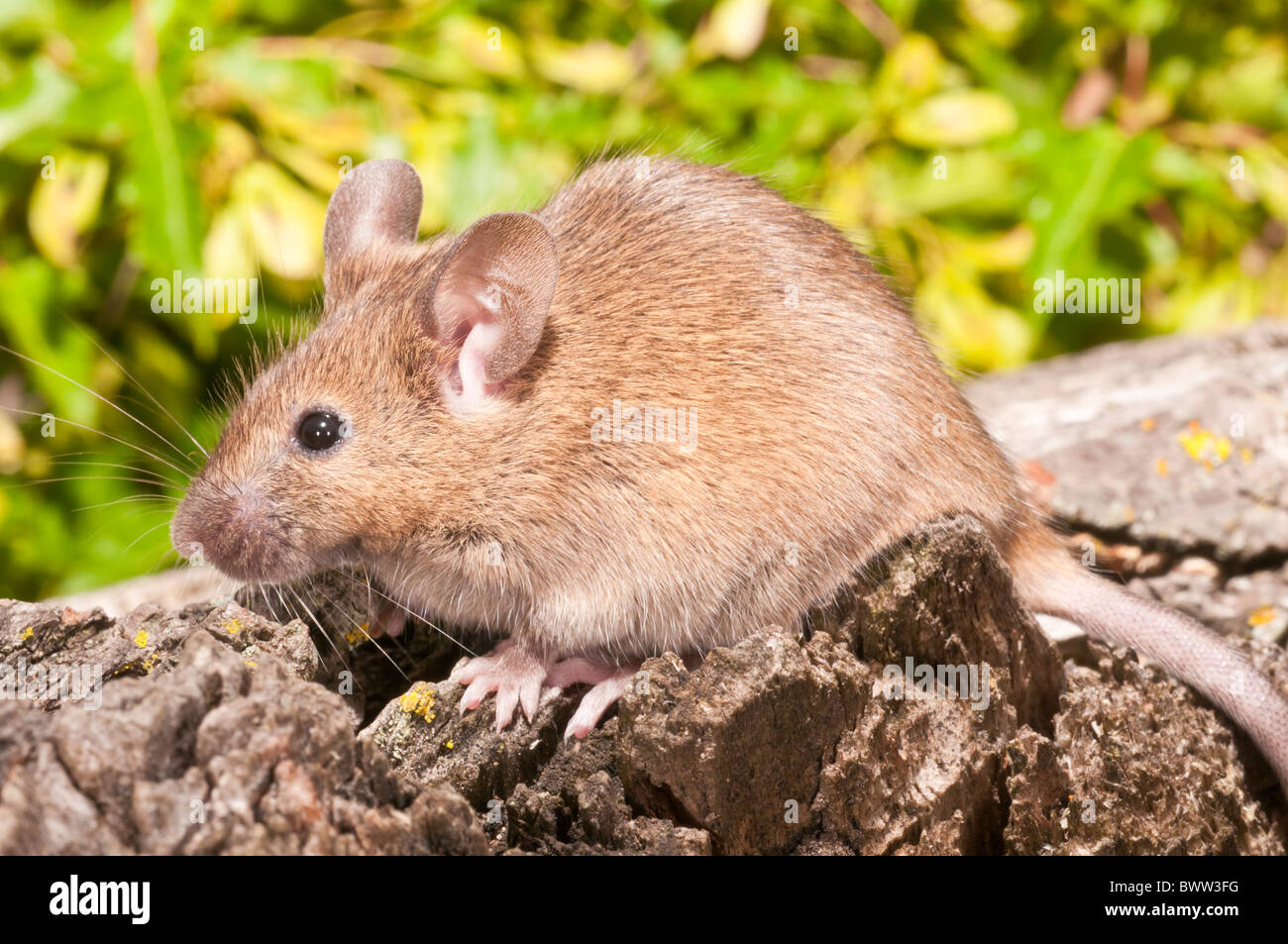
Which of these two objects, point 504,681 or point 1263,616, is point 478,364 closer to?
point 504,681

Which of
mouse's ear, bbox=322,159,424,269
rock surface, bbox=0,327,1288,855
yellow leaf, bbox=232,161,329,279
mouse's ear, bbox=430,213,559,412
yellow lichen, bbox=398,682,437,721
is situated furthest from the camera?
yellow leaf, bbox=232,161,329,279

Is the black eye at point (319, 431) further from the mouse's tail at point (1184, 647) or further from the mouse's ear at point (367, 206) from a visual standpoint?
the mouse's tail at point (1184, 647)

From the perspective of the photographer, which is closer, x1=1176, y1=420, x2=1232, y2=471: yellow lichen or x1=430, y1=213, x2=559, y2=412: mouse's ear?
x1=430, y1=213, x2=559, y2=412: mouse's ear

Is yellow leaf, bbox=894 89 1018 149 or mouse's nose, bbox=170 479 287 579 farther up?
yellow leaf, bbox=894 89 1018 149

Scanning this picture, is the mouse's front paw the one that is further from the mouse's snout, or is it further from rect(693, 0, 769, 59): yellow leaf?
rect(693, 0, 769, 59): yellow leaf

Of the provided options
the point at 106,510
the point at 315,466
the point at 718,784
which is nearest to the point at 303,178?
the point at 106,510

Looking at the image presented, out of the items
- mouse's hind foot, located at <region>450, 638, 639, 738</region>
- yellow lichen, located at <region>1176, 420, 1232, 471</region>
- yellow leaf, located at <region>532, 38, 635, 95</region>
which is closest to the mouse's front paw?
mouse's hind foot, located at <region>450, 638, 639, 738</region>
